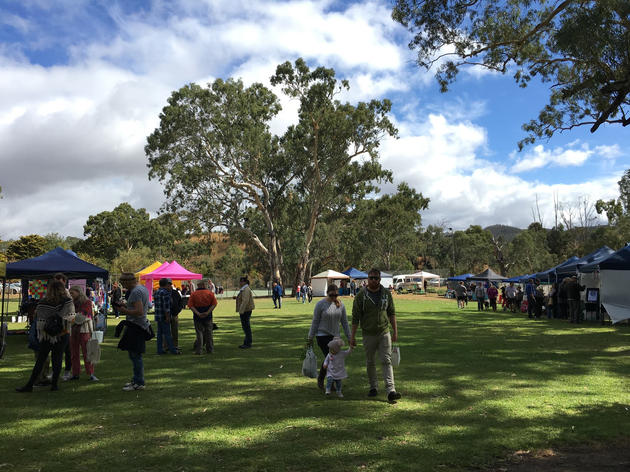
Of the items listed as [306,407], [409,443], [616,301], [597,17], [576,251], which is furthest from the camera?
[576,251]

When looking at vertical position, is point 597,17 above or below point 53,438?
above

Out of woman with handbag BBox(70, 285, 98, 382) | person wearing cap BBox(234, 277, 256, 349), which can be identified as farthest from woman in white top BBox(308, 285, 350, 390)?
person wearing cap BBox(234, 277, 256, 349)

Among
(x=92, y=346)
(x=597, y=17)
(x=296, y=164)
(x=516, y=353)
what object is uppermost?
(x=296, y=164)

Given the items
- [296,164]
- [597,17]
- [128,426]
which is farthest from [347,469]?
[296,164]

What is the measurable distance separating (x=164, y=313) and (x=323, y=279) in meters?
39.9

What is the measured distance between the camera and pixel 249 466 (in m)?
4.25

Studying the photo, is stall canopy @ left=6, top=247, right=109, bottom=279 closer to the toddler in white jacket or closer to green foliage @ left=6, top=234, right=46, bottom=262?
the toddler in white jacket

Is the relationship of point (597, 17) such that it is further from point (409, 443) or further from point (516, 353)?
point (409, 443)

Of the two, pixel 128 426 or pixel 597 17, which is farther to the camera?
pixel 597 17


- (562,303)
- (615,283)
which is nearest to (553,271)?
(562,303)

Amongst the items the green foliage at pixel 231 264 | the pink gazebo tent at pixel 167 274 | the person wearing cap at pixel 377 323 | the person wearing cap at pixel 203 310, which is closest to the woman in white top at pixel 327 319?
the person wearing cap at pixel 377 323

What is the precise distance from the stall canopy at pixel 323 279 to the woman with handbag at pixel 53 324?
4195 cm

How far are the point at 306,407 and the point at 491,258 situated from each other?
91897 millimetres

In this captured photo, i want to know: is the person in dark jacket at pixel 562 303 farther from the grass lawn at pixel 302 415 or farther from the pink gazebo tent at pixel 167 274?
the pink gazebo tent at pixel 167 274
